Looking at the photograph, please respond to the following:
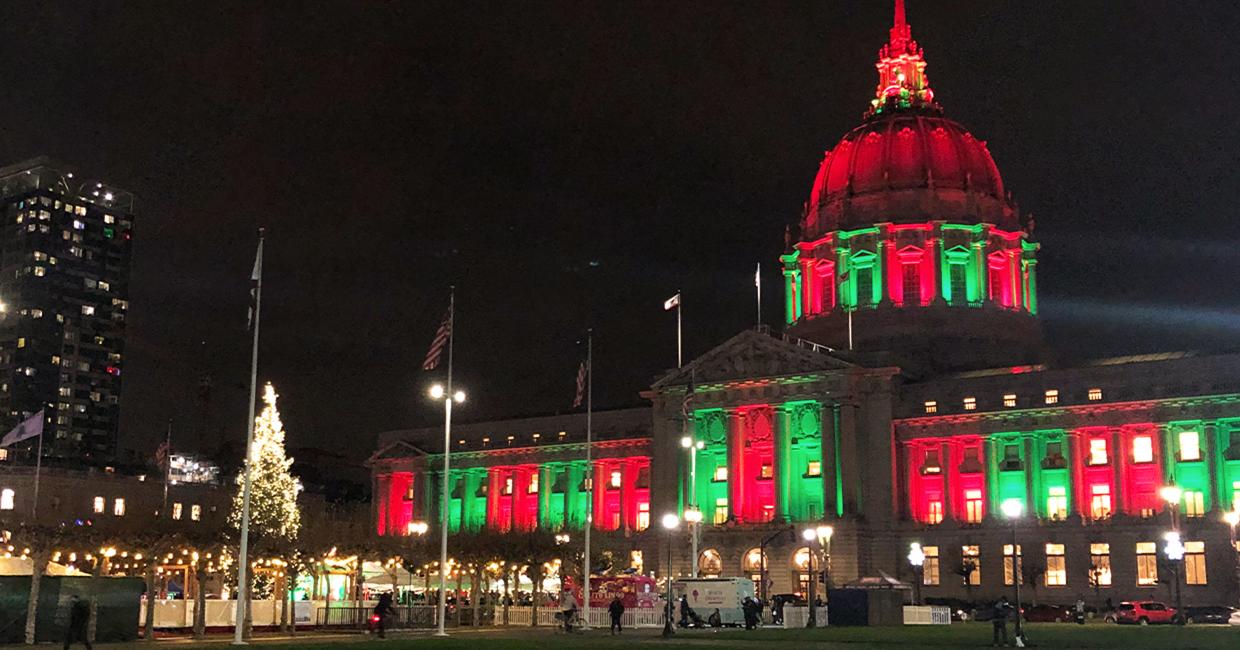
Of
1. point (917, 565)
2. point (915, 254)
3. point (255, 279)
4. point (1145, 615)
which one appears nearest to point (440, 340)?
point (255, 279)

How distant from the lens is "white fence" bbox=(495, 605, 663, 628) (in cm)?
7381

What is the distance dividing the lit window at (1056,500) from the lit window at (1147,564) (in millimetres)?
6812

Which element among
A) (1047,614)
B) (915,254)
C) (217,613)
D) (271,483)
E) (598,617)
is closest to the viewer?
(217,613)

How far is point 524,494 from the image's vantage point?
134250 millimetres

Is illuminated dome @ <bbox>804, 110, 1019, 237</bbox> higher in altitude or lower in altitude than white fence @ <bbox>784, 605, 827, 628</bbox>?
higher

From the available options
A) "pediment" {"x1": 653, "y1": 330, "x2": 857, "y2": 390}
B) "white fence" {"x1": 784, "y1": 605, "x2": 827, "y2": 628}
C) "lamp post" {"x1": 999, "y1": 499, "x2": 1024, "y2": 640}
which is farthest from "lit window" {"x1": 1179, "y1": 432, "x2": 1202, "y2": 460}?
"white fence" {"x1": 784, "y1": 605, "x2": 827, "y2": 628}

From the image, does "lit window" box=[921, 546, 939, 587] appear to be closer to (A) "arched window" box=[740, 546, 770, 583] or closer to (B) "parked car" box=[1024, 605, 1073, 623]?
(A) "arched window" box=[740, 546, 770, 583]

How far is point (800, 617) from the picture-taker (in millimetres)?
72438

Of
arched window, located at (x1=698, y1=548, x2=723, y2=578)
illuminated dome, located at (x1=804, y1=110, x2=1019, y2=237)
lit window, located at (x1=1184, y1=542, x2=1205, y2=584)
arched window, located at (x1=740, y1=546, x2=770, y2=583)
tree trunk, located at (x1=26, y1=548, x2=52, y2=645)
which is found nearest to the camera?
tree trunk, located at (x1=26, y1=548, x2=52, y2=645)

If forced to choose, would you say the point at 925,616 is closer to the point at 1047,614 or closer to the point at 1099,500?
the point at 1047,614

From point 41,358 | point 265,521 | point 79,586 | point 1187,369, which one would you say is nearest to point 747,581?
point 265,521

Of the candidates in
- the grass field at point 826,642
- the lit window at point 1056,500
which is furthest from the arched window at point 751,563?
the grass field at point 826,642

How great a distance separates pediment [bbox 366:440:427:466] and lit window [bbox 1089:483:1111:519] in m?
63.9

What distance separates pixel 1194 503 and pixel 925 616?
33.9 meters
